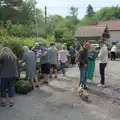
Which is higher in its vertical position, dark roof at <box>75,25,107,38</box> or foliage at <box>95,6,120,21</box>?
foliage at <box>95,6,120,21</box>

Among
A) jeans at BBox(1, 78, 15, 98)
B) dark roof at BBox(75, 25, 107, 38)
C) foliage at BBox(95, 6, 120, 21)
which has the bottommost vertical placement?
jeans at BBox(1, 78, 15, 98)

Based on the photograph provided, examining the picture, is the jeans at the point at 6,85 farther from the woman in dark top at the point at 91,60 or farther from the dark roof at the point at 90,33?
the dark roof at the point at 90,33

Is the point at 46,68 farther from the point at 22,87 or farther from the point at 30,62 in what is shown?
the point at 22,87

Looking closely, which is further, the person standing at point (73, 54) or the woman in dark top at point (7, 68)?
the person standing at point (73, 54)

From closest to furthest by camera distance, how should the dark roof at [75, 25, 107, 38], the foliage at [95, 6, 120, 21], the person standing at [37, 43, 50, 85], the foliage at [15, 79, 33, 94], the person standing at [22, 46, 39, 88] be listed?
the foliage at [15, 79, 33, 94] → the person standing at [22, 46, 39, 88] → the person standing at [37, 43, 50, 85] → the dark roof at [75, 25, 107, 38] → the foliage at [95, 6, 120, 21]

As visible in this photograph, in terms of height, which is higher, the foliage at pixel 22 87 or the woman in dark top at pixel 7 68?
the woman in dark top at pixel 7 68

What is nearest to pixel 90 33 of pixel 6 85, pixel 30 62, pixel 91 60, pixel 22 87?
pixel 91 60

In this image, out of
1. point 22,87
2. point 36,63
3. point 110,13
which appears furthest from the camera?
point 110,13

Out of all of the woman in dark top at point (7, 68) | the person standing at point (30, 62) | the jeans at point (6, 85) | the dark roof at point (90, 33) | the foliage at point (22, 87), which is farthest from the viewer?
the dark roof at point (90, 33)

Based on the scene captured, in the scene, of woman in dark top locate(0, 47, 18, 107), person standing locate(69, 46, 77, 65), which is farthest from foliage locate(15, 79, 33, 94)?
person standing locate(69, 46, 77, 65)

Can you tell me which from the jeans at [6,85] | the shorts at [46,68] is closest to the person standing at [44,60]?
the shorts at [46,68]

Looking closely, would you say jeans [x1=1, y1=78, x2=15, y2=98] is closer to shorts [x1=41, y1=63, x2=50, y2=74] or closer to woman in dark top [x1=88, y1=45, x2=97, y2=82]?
shorts [x1=41, y1=63, x2=50, y2=74]

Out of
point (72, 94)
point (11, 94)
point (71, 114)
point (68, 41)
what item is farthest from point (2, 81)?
point (68, 41)

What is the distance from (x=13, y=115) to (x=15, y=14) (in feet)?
182
